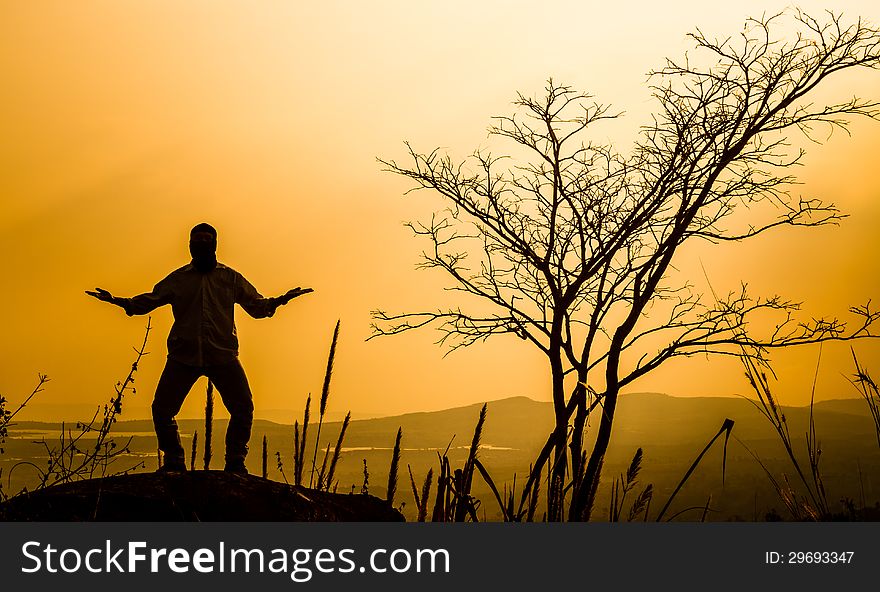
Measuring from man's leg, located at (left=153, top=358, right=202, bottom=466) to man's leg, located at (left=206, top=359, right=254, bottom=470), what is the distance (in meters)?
0.16

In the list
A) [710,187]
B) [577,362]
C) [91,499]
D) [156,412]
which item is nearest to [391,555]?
[91,499]

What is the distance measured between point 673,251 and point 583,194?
131cm

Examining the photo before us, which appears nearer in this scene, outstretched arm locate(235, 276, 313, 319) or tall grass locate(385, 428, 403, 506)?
tall grass locate(385, 428, 403, 506)

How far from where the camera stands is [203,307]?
21.9 ft

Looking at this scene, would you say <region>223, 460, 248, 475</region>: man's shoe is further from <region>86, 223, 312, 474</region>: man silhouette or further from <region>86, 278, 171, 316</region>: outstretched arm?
<region>86, 278, 171, 316</region>: outstretched arm

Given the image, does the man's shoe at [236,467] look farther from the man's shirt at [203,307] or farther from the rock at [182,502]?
the man's shirt at [203,307]

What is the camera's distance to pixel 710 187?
30.2 ft

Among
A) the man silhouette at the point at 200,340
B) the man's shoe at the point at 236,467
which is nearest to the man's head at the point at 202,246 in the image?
the man silhouette at the point at 200,340

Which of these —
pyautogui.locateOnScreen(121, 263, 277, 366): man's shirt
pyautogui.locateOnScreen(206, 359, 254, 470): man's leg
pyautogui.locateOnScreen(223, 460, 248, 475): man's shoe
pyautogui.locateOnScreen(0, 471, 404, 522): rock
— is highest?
pyautogui.locateOnScreen(121, 263, 277, 366): man's shirt

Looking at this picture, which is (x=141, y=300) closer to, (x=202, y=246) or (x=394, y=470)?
(x=202, y=246)

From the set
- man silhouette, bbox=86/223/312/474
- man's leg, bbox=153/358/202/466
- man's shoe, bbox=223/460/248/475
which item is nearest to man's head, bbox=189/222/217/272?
man silhouette, bbox=86/223/312/474

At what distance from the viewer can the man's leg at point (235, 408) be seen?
260 inches

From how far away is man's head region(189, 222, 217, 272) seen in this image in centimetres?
674

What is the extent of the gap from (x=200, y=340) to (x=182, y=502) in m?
1.17
